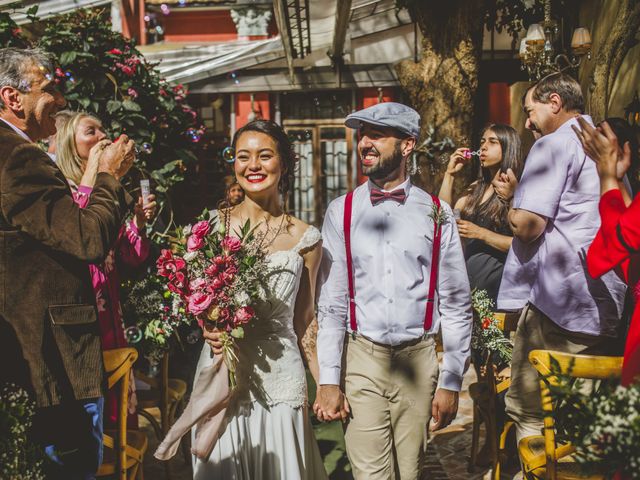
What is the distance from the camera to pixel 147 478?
4.34 meters

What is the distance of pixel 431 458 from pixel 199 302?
275 cm

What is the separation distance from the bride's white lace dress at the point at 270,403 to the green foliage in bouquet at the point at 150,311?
52.9 inches

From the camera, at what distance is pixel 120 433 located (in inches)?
116

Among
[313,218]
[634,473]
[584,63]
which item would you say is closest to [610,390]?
[634,473]

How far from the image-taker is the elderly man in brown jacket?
2.34 meters

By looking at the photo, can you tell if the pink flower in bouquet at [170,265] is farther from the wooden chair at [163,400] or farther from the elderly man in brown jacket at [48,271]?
the wooden chair at [163,400]

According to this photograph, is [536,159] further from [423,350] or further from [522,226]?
[423,350]

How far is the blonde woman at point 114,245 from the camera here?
3.46 m

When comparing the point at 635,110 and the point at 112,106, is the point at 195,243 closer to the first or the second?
the point at 112,106

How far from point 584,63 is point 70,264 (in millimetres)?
6796

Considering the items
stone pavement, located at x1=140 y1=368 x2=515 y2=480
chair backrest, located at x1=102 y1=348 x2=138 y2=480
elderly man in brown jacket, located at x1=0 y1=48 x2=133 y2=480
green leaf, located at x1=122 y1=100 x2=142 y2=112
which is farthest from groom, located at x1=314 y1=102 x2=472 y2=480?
green leaf, located at x1=122 y1=100 x2=142 y2=112

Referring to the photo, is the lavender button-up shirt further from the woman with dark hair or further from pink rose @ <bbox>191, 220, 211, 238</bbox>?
pink rose @ <bbox>191, 220, 211, 238</bbox>

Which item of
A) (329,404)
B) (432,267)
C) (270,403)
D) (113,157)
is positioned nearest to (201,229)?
(113,157)

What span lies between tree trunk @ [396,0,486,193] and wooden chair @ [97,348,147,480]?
12.9ft
